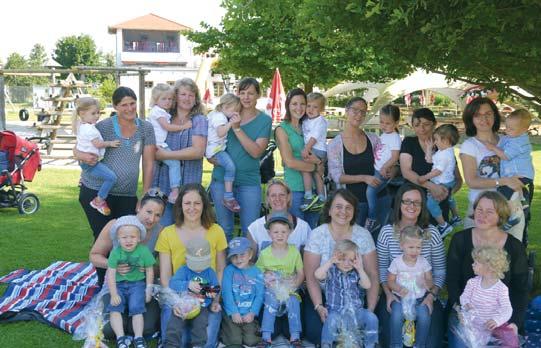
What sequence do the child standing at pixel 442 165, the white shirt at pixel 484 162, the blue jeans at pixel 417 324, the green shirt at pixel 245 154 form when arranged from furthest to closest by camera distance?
the green shirt at pixel 245 154
the child standing at pixel 442 165
the white shirt at pixel 484 162
the blue jeans at pixel 417 324

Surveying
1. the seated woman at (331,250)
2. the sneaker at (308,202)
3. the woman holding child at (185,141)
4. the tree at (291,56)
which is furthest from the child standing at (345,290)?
the tree at (291,56)

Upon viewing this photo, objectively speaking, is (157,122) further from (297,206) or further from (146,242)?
(297,206)

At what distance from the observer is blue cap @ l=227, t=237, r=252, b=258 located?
5.07 metres

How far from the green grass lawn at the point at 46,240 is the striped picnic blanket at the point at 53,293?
14 centimetres

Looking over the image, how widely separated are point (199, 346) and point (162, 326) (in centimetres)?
34

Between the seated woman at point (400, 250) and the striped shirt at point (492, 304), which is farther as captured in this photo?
the seated woman at point (400, 250)

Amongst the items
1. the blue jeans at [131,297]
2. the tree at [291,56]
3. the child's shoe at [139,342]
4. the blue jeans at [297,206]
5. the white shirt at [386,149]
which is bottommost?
the child's shoe at [139,342]

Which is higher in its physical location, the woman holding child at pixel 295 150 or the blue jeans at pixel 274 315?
the woman holding child at pixel 295 150

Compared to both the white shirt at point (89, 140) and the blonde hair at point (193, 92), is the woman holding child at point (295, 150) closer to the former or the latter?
the blonde hair at point (193, 92)

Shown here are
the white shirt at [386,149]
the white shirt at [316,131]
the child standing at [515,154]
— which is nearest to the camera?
the child standing at [515,154]

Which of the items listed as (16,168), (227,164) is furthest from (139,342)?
(16,168)

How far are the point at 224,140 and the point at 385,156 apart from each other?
160 centimetres

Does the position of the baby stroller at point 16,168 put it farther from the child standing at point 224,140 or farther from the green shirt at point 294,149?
the green shirt at point 294,149

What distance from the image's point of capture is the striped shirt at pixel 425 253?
16.7 ft
